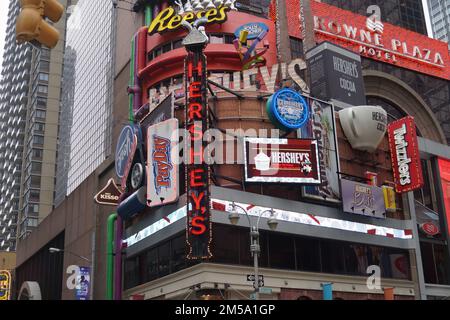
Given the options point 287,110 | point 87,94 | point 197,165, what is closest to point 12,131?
point 87,94

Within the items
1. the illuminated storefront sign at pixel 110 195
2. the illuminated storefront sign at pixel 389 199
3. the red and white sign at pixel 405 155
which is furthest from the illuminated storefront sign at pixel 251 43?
the illuminated storefront sign at pixel 389 199

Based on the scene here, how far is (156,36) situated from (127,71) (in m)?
5.22

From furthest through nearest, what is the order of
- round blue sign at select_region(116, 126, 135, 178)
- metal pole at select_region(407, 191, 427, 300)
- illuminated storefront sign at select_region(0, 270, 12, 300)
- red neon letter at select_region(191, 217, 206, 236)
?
illuminated storefront sign at select_region(0, 270, 12, 300) → round blue sign at select_region(116, 126, 135, 178) → metal pole at select_region(407, 191, 427, 300) → red neon letter at select_region(191, 217, 206, 236)

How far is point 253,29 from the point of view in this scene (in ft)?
175

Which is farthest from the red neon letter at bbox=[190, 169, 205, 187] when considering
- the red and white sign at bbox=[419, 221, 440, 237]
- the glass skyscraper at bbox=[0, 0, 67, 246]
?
the glass skyscraper at bbox=[0, 0, 67, 246]

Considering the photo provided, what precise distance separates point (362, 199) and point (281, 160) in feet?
25.3

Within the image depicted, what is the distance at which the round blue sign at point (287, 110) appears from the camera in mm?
40625

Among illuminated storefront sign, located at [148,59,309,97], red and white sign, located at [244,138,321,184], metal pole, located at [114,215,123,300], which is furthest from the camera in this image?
metal pole, located at [114,215,123,300]

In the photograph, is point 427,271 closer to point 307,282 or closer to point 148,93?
point 307,282

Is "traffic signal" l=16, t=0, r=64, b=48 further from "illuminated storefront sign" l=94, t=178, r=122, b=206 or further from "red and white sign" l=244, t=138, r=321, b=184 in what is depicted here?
"illuminated storefront sign" l=94, t=178, r=122, b=206

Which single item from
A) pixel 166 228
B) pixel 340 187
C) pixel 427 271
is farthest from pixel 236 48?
pixel 427 271

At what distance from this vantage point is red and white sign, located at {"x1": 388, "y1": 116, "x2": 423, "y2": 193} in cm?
4516

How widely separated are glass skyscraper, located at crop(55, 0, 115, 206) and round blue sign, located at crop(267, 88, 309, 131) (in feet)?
78.4

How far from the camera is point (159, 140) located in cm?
4072
